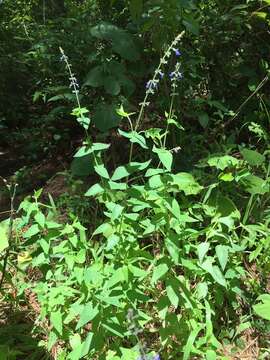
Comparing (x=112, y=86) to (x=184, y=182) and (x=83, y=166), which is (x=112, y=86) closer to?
(x=83, y=166)

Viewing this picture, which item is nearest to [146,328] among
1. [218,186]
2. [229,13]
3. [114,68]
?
[218,186]

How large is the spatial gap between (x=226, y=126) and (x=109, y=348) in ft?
5.64

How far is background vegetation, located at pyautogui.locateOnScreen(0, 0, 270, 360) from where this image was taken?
195 cm

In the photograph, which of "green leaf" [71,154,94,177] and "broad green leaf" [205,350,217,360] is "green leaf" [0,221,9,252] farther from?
"broad green leaf" [205,350,217,360]

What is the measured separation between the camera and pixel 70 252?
6.75 feet

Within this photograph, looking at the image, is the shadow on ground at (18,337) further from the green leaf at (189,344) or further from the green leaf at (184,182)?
the green leaf at (184,182)

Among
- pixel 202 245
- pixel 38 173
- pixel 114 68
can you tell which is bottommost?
pixel 38 173

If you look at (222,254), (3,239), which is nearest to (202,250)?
(222,254)

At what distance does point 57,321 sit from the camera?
193 centimetres

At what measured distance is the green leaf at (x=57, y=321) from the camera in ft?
6.28

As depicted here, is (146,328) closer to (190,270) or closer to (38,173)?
(190,270)

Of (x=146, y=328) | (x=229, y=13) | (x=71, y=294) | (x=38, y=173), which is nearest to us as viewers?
(x=71, y=294)

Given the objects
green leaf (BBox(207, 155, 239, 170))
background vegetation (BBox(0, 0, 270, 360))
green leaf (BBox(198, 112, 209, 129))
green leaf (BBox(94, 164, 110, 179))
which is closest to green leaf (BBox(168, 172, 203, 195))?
background vegetation (BBox(0, 0, 270, 360))

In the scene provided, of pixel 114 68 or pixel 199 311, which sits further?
pixel 114 68
